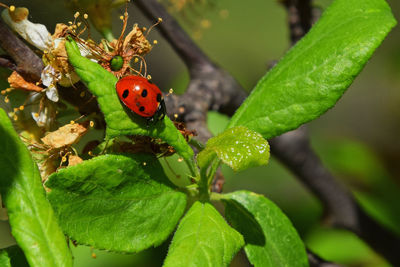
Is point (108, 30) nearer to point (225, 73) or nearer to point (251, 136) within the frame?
point (251, 136)

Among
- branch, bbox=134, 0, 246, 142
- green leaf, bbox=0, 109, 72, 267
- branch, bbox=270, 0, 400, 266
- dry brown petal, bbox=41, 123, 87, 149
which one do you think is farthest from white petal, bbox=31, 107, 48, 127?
branch, bbox=270, 0, 400, 266

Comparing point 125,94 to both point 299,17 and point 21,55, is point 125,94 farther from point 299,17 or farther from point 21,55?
point 299,17

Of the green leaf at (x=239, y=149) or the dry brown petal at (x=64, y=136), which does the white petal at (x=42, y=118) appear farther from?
the green leaf at (x=239, y=149)

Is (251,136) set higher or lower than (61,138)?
lower

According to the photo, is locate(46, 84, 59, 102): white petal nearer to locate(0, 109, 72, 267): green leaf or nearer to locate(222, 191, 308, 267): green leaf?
locate(0, 109, 72, 267): green leaf

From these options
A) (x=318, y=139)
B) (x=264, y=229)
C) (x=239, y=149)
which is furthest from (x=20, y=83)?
(x=318, y=139)

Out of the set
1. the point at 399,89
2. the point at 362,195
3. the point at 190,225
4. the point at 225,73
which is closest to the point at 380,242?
the point at 362,195
